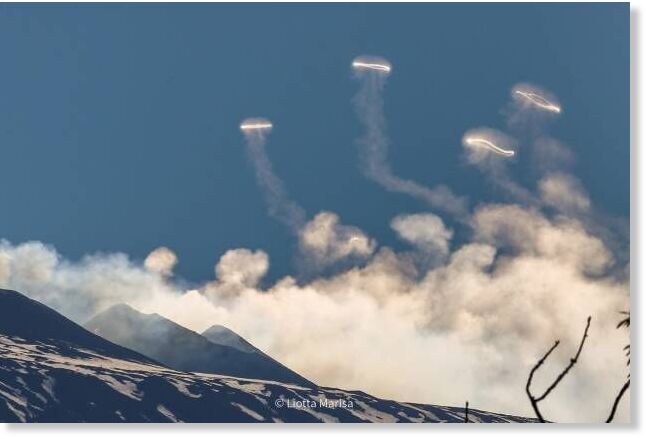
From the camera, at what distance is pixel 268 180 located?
79.7 feet

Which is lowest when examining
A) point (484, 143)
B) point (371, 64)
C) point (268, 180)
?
point (268, 180)

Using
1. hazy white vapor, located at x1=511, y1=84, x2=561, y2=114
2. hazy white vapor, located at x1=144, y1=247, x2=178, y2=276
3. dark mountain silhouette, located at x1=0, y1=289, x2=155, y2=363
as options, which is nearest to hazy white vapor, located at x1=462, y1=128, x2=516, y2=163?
hazy white vapor, located at x1=511, y1=84, x2=561, y2=114

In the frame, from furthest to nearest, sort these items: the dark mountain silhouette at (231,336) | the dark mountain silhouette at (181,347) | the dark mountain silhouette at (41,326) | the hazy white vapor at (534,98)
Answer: the dark mountain silhouette at (41,326)
the dark mountain silhouette at (181,347)
the dark mountain silhouette at (231,336)
the hazy white vapor at (534,98)

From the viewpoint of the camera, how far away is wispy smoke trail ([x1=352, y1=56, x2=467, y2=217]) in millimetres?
23719

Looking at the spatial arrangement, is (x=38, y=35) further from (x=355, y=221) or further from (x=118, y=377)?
(x=118, y=377)

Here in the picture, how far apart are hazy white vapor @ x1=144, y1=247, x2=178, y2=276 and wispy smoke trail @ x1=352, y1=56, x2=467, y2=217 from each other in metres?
5.30

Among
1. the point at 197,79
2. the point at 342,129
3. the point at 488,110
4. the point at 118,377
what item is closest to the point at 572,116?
the point at 488,110

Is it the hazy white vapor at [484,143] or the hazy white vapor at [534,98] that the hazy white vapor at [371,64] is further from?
the hazy white vapor at [534,98]

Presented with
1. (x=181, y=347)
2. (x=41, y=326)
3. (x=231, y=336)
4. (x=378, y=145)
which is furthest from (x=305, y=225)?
(x=41, y=326)

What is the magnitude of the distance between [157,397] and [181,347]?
15.8 feet

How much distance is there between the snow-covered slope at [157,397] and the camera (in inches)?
915

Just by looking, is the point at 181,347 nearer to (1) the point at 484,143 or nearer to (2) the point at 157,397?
(2) the point at 157,397

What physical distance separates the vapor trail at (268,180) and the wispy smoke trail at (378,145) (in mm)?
2076

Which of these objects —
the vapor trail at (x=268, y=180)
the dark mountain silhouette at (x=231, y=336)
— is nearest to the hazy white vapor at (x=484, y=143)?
the vapor trail at (x=268, y=180)
